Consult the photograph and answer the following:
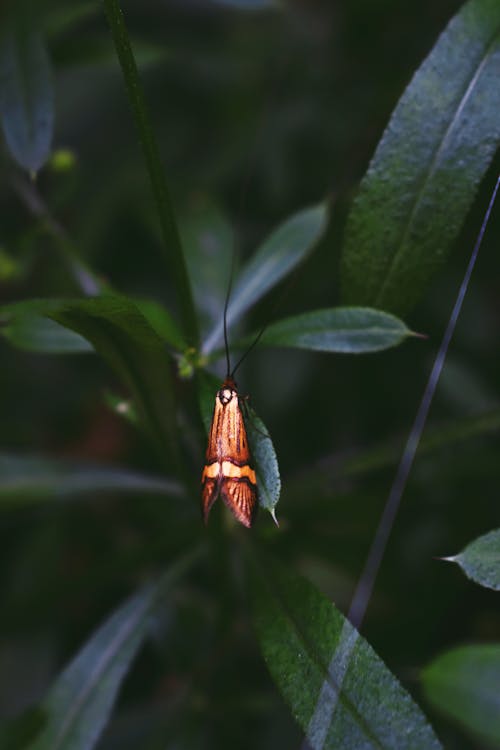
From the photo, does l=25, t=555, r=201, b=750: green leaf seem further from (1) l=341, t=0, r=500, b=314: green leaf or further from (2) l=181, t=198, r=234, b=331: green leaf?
(1) l=341, t=0, r=500, b=314: green leaf

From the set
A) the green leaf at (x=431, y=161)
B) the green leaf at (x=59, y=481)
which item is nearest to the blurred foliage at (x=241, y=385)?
the green leaf at (x=59, y=481)

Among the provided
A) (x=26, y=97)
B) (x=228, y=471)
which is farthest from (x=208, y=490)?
(x=26, y=97)

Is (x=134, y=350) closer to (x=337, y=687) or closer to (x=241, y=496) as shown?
(x=241, y=496)

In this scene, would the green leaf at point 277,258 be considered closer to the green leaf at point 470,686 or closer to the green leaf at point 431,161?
the green leaf at point 431,161

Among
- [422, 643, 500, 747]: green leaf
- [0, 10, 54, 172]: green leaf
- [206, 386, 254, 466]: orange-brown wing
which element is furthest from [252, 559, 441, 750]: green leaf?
[0, 10, 54, 172]: green leaf

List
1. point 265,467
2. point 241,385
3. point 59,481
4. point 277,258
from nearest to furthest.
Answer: point 265,467 → point 277,258 → point 59,481 → point 241,385

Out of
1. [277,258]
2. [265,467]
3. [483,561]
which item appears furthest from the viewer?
[277,258]

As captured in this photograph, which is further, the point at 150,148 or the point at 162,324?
the point at 162,324
